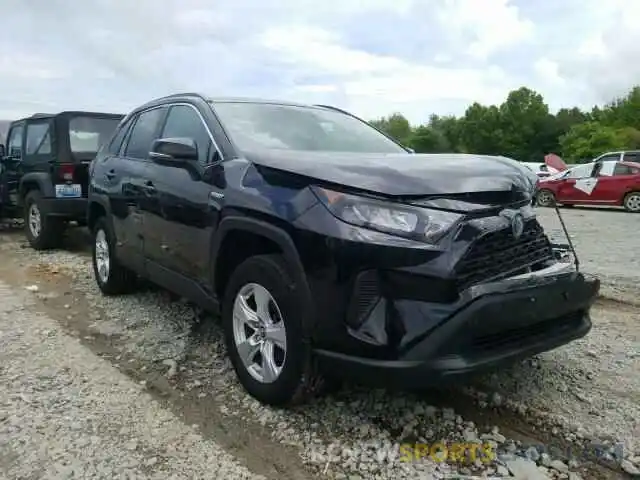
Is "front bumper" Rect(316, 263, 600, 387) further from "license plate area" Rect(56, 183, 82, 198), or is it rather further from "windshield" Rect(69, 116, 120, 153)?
"windshield" Rect(69, 116, 120, 153)

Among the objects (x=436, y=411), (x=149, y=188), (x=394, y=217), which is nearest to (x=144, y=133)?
(x=149, y=188)

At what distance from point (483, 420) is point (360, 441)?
2.25ft

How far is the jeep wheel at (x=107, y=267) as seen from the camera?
5.34m

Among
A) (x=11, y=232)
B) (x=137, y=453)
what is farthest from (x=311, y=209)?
(x=11, y=232)

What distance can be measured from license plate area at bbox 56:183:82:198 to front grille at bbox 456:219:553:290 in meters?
6.51

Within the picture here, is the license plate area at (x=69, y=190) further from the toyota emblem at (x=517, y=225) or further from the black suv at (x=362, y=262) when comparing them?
the toyota emblem at (x=517, y=225)

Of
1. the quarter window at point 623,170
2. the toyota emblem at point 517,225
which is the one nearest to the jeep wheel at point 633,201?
the quarter window at point 623,170

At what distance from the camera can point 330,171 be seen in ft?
9.34

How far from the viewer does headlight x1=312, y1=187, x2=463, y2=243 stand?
8.59 feet

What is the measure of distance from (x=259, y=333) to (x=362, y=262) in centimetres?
86

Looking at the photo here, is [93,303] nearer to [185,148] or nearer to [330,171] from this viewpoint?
[185,148]

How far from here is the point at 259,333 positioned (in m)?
3.17

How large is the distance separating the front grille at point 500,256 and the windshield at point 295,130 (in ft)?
4.49

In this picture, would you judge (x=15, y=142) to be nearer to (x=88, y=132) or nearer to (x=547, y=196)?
(x=88, y=132)
